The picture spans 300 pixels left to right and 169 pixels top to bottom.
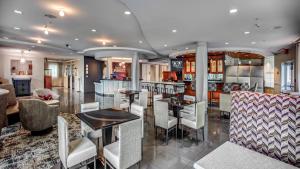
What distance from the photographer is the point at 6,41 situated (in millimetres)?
7586

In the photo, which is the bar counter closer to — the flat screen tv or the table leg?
the flat screen tv

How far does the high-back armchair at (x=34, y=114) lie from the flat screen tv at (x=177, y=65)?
7929mm

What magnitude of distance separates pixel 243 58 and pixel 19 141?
10.8 metres

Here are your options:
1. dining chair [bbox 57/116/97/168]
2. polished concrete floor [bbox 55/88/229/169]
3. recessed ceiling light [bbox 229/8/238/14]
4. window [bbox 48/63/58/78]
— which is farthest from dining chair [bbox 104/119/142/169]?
window [bbox 48/63/58/78]

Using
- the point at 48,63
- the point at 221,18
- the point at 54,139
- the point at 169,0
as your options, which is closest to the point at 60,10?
the point at 169,0

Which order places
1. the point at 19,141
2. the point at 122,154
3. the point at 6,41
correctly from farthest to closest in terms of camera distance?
the point at 6,41 < the point at 19,141 < the point at 122,154

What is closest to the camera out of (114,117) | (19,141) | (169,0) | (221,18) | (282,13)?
(114,117)

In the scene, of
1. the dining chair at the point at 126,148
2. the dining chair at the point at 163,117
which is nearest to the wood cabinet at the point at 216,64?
the dining chair at the point at 163,117

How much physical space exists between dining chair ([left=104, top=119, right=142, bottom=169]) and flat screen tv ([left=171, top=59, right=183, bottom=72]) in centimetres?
838

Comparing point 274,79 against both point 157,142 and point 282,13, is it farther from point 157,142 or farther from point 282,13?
point 157,142

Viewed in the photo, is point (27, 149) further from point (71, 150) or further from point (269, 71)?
point (269, 71)

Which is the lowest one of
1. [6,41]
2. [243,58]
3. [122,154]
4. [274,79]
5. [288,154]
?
[122,154]

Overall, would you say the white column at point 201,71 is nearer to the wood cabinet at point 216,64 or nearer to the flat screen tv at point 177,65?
the wood cabinet at point 216,64

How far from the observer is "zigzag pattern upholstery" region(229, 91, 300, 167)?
59.5 inches
